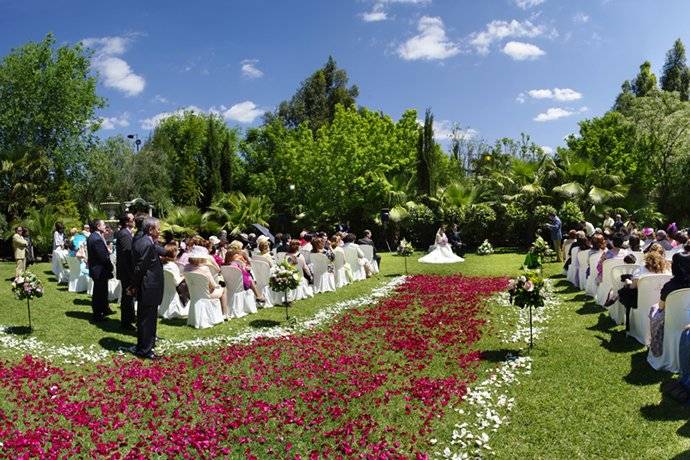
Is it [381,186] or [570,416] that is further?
[381,186]

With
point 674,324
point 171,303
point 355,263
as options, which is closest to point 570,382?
point 674,324

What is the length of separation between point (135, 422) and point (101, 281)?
19.1 ft

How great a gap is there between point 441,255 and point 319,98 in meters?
40.1

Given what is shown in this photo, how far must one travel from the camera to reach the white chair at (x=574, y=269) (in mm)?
15273

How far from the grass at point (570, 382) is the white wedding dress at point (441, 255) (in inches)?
335

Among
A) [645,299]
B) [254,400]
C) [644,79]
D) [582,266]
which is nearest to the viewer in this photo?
[254,400]

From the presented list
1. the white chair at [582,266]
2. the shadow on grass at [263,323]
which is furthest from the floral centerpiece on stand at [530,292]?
the white chair at [582,266]

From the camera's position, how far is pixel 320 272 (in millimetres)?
15266

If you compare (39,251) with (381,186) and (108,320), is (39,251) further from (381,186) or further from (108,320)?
(381,186)

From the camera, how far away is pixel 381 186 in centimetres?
3195

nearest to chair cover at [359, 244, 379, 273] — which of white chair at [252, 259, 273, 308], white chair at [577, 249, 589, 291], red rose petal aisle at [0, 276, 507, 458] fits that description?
white chair at [252, 259, 273, 308]

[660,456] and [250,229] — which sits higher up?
[250,229]

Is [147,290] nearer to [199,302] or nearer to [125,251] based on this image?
[125,251]

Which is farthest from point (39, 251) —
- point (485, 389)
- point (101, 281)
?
point (485, 389)
